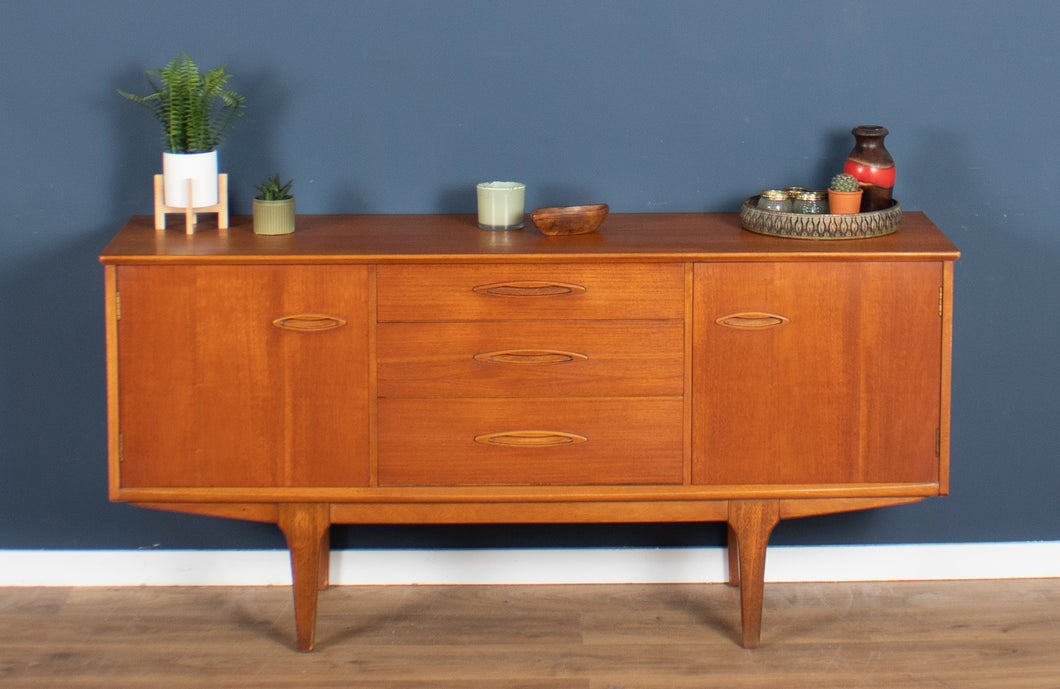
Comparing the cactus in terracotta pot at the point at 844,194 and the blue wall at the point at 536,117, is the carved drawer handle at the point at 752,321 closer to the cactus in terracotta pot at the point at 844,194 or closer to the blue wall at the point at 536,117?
the cactus in terracotta pot at the point at 844,194

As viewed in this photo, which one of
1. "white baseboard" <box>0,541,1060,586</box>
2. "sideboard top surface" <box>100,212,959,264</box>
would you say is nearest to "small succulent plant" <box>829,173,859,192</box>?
"sideboard top surface" <box>100,212,959,264</box>

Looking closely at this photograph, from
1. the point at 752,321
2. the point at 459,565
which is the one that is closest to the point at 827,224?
the point at 752,321

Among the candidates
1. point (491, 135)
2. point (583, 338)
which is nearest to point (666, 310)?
point (583, 338)

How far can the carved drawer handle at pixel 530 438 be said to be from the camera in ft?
9.06

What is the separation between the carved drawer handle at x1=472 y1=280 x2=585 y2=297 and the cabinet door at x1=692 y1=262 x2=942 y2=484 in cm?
24

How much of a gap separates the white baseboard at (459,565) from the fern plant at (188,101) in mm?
934

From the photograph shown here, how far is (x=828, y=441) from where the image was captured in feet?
9.12

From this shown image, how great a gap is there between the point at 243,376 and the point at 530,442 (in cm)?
56

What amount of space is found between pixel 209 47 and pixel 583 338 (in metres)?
1.01

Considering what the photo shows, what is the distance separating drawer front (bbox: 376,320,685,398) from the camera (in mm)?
2719

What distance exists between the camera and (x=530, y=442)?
9.08 ft

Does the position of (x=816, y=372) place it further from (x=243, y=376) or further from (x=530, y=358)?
(x=243, y=376)

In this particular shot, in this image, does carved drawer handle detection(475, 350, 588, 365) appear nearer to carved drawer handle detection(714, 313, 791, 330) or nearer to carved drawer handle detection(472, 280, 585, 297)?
carved drawer handle detection(472, 280, 585, 297)

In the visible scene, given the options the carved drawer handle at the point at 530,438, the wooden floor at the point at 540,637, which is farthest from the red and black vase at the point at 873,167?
the wooden floor at the point at 540,637
